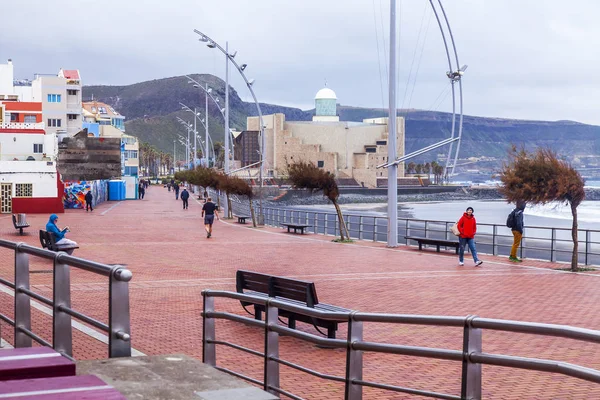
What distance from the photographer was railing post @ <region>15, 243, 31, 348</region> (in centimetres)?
747

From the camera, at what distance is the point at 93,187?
62.9m

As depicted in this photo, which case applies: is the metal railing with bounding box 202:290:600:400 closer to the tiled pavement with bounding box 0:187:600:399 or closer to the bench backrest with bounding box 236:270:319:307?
the tiled pavement with bounding box 0:187:600:399

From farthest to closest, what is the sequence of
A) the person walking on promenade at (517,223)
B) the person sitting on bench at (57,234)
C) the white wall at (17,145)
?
the white wall at (17,145), the person walking on promenade at (517,223), the person sitting on bench at (57,234)

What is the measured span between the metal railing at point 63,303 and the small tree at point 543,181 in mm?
16954

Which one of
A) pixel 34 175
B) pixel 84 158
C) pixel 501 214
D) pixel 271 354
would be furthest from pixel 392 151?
pixel 84 158

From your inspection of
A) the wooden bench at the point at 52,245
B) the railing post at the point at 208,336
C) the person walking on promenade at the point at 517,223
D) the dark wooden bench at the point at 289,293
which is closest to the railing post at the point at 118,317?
the railing post at the point at 208,336

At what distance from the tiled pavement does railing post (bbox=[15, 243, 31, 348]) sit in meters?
0.11

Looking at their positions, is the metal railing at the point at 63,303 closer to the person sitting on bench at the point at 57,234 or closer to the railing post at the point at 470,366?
the railing post at the point at 470,366

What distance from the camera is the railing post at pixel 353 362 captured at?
5605 millimetres

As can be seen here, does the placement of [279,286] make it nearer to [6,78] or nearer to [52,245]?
[52,245]

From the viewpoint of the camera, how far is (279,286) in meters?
11.8

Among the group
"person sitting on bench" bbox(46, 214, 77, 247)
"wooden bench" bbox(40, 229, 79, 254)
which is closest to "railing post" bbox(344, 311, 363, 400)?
"wooden bench" bbox(40, 229, 79, 254)

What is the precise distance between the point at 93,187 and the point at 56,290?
57.9 metres

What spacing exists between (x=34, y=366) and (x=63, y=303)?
1.45 metres
